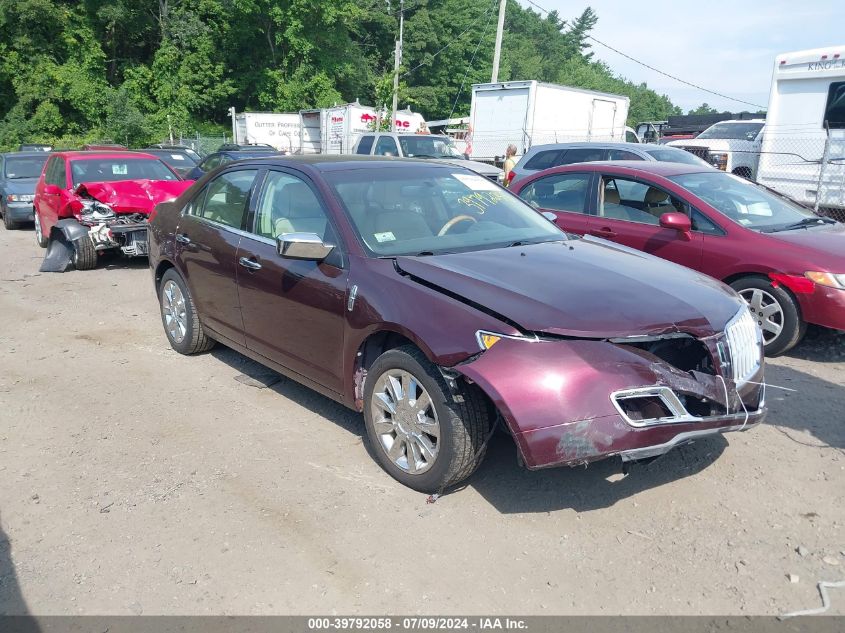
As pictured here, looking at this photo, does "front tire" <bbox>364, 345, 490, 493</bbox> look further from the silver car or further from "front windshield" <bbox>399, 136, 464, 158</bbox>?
"front windshield" <bbox>399, 136, 464, 158</bbox>

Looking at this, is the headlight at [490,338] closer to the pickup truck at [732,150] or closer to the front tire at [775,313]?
the front tire at [775,313]

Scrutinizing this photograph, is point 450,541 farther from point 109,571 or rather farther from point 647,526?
point 109,571

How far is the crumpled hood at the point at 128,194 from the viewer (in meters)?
9.80

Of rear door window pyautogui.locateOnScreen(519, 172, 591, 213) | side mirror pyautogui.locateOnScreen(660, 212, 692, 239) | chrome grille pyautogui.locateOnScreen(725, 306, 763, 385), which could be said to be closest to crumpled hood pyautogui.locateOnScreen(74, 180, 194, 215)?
rear door window pyautogui.locateOnScreen(519, 172, 591, 213)

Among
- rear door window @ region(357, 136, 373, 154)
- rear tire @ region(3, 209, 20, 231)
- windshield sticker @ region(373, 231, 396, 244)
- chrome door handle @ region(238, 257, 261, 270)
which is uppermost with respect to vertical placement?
rear door window @ region(357, 136, 373, 154)

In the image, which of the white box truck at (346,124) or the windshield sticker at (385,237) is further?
the white box truck at (346,124)

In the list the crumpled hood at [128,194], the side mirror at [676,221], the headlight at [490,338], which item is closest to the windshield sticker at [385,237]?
the headlight at [490,338]

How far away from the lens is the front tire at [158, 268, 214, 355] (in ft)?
18.9

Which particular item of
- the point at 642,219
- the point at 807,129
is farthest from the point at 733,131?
the point at 642,219

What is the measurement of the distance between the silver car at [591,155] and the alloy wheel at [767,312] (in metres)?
4.75

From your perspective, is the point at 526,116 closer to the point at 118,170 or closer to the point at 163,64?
the point at 118,170

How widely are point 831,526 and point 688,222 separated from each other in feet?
11.1

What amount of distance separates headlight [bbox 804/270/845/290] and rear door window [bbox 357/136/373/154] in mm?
12816

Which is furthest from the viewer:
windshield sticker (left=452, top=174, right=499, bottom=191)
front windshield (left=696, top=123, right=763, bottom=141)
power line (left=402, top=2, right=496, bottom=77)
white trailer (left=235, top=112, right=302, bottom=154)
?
power line (left=402, top=2, right=496, bottom=77)
